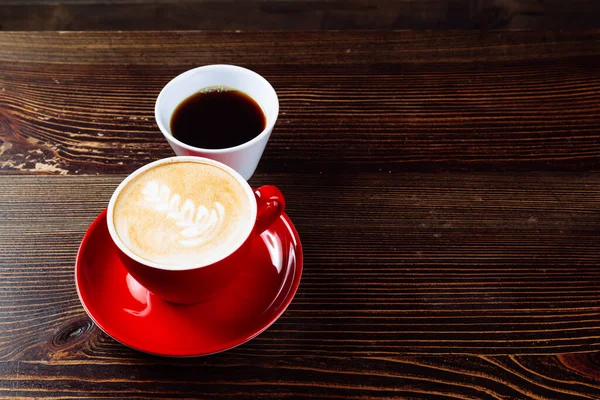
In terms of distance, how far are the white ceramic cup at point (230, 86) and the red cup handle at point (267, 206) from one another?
0.09 meters

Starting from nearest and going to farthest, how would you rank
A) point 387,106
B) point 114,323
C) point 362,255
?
point 114,323
point 362,255
point 387,106

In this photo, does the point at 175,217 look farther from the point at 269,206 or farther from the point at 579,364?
the point at 579,364

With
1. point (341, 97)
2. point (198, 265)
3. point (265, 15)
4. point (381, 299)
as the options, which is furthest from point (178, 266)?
point (265, 15)

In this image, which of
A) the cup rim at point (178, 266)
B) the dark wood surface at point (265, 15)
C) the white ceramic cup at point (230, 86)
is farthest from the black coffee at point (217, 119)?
the dark wood surface at point (265, 15)

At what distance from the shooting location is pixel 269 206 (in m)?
0.66

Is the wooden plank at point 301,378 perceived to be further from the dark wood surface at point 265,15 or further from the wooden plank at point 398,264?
the dark wood surface at point 265,15

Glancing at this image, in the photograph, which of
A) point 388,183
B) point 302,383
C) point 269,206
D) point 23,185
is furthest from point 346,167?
point 23,185

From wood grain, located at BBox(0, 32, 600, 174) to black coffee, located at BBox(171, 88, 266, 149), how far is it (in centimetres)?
8

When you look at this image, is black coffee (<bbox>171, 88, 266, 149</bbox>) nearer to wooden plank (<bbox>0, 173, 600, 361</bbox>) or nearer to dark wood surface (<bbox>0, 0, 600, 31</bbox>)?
wooden plank (<bbox>0, 173, 600, 361</bbox>)

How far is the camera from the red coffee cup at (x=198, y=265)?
596 millimetres

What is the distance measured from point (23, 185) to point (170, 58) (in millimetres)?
348

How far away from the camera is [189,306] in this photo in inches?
26.9

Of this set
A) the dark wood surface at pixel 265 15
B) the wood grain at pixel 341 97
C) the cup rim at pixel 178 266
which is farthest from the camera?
the dark wood surface at pixel 265 15

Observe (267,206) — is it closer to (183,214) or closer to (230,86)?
(183,214)
